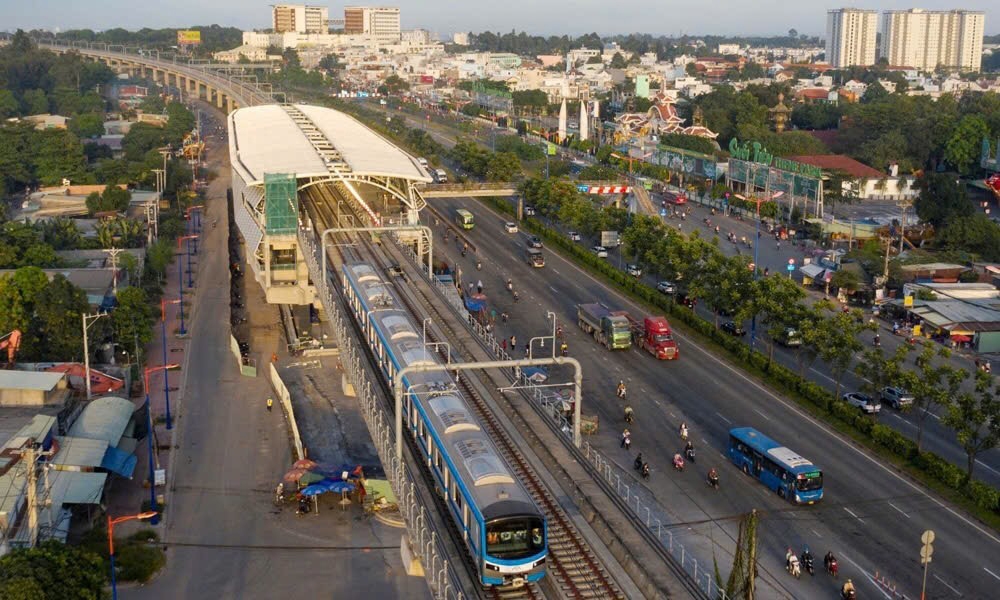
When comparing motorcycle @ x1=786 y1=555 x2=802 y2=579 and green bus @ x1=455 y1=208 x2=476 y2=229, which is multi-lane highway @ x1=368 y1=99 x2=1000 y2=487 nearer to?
green bus @ x1=455 y1=208 x2=476 y2=229

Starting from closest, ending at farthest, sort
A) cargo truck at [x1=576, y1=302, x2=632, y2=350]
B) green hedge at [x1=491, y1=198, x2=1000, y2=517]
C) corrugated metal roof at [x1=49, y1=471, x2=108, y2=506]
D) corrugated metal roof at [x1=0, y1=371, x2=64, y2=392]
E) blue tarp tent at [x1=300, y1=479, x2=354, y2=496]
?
1. corrugated metal roof at [x1=49, y1=471, x2=108, y2=506]
2. green hedge at [x1=491, y1=198, x2=1000, y2=517]
3. blue tarp tent at [x1=300, y1=479, x2=354, y2=496]
4. corrugated metal roof at [x1=0, y1=371, x2=64, y2=392]
5. cargo truck at [x1=576, y1=302, x2=632, y2=350]

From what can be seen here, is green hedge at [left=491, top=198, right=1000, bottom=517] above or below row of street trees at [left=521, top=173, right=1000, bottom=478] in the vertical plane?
below

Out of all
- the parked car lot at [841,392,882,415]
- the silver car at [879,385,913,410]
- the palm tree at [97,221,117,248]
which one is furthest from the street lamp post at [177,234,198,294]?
the silver car at [879,385,913,410]

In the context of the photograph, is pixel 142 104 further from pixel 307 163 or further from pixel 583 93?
pixel 307 163

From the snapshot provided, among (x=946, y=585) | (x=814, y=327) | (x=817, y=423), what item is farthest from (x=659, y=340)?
(x=946, y=585)

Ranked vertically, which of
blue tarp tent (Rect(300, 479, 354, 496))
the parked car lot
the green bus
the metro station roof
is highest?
the metro station roof

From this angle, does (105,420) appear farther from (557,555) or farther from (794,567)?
(794,567)
